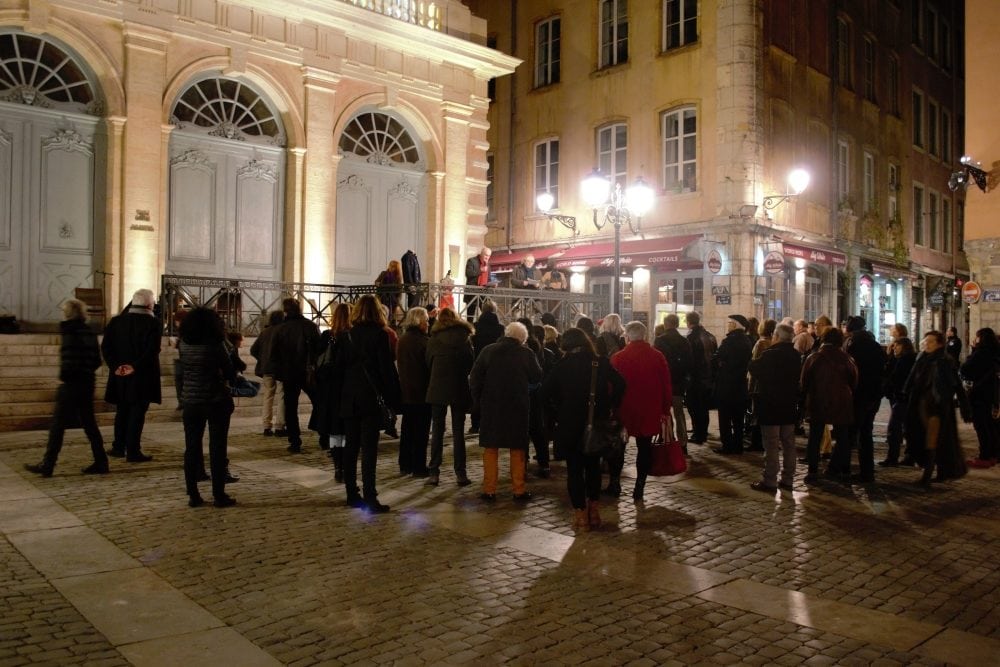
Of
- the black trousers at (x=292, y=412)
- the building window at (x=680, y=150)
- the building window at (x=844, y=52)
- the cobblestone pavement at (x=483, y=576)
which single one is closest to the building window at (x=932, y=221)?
the building window at (x=844, y=52)

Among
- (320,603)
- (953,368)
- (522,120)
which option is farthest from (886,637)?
(522,120)

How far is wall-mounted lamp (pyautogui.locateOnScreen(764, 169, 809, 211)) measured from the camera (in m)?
21.0

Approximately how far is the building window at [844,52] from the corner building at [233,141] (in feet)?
39.4

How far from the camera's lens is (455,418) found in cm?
853

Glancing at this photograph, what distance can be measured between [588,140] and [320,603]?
2234cm

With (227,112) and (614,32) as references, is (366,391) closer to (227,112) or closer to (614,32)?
(227,112)

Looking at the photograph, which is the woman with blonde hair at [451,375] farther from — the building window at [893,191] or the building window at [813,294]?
the building window at [893,191]

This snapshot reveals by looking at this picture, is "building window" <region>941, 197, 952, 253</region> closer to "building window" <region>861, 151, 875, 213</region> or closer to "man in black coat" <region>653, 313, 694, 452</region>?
"building window" <region>861, 151, 875, 213</region>

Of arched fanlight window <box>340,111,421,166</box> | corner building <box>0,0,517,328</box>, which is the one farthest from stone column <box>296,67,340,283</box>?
arched fanlight window <box>340,111,421,166</box>

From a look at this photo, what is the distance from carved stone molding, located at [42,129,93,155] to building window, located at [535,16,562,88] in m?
15.6

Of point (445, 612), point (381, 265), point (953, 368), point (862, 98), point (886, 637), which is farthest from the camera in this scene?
point (862, 98)

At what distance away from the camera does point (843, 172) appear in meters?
26.7

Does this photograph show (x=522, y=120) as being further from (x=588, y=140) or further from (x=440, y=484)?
(x=440, y=484)

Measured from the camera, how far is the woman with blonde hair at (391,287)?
15633 millimetres
